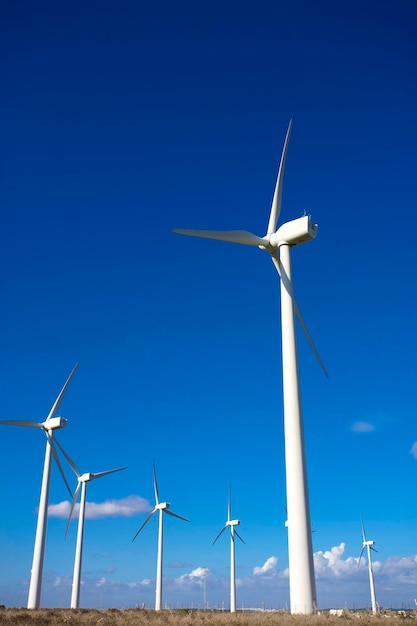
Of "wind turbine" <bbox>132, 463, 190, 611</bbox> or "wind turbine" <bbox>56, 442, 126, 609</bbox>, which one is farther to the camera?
"wind turbine" <bbox>132, 463, 190, 611</bbox>

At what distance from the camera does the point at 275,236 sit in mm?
39000

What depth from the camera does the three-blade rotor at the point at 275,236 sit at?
37.7 metres

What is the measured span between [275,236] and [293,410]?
12670mm

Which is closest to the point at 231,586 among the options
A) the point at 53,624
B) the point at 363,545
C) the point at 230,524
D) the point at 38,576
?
the point at 230,524

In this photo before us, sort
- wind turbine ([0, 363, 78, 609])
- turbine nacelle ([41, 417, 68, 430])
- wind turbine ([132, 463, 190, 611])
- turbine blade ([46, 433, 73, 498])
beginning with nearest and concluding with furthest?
wind turbine ([0, 363, 78, 609]) → turbine blade ([46, 433, 73, 498]) → turbine nacelle ([41, 417, 68, 430]) → wind turbine ([132, 463, 190, 611])

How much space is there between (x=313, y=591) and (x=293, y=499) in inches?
172

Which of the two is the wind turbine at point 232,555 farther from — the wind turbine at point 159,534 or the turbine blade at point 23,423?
the turbine blade at point 23,423

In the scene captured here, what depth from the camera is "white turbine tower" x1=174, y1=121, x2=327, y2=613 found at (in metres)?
28.7

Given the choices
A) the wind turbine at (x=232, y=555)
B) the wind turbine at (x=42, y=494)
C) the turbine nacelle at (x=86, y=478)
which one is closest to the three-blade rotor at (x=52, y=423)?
the wind turbine at (x=42, y=494)

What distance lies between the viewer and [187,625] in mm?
26875

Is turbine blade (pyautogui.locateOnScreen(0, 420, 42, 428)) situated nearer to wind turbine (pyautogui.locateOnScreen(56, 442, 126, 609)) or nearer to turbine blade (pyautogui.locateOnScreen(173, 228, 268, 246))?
wind turbine (pyautogui.locateOnScreen(56, 442, 126, 609))

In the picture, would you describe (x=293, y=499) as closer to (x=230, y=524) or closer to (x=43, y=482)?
(x=43, y=482)

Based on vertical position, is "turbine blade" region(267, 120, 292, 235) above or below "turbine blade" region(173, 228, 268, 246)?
above

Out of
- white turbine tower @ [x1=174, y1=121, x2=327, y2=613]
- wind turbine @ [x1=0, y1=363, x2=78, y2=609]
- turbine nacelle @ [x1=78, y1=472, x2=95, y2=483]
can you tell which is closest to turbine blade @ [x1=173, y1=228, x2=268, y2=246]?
white turbine tower @ [x1=174, y1=121, x2=327, y2=613]
